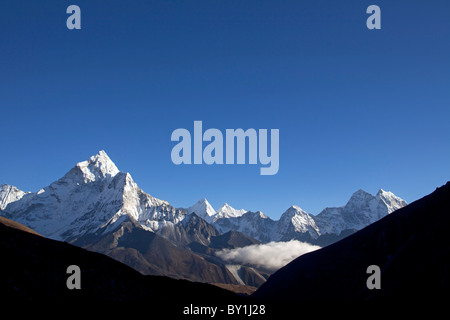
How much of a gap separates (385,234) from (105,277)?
148 meters

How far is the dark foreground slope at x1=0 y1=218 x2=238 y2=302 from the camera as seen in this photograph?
43469mm

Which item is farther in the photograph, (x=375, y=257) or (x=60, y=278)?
(x=375, y=257)

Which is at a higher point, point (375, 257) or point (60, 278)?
point (60, 278)

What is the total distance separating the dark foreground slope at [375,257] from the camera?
12788 cm

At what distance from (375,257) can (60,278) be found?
14739 cm

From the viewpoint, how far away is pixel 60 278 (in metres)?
49.2

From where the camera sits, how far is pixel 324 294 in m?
152

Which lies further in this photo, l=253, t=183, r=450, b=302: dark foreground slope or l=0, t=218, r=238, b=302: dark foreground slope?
l=253, t=183, r=450, b=302: dark foreground slope

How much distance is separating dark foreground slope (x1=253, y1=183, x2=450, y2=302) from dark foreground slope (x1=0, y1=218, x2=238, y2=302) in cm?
8705
